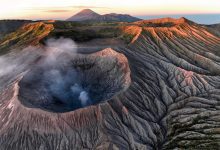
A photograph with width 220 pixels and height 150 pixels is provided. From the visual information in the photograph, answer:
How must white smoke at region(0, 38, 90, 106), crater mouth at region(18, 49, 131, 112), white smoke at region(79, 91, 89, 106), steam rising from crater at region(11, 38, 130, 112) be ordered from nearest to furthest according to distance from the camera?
crater mouth at region(18, 49, 131, 112)
steam rising from crater at region(11, 38, 130, 112)
white smoke at region(79, 91, 89, 106)
white smoke at region(0, 38, 90, 106)

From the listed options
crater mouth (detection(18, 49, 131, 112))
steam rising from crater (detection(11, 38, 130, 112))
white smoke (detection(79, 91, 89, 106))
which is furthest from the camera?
white smoke (detection(79, 91, 89, 106))

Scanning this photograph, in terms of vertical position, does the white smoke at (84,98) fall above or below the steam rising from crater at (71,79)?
below

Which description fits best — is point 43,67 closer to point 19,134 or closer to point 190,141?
point 19,134

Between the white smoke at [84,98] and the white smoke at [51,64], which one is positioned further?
the white smoke at [51,64]

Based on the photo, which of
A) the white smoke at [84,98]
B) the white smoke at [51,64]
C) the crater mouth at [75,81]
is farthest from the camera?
the white smoke at [51,64]

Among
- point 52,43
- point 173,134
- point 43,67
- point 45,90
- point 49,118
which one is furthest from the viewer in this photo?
point 52,43

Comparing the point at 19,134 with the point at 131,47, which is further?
the point at 131,47

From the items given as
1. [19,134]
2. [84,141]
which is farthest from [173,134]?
[19,134]

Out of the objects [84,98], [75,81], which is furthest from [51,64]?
[84,98]
